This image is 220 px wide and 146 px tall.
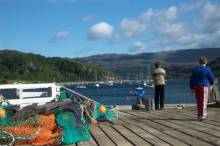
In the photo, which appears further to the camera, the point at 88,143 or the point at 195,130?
the point at 195,130

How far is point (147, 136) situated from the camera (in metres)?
9.80

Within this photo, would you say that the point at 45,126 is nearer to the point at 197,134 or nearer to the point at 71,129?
the point at 71,129

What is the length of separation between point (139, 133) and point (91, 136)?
0.98 m

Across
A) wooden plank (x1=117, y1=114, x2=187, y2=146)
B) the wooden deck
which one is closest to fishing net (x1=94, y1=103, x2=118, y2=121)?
the wooden deck

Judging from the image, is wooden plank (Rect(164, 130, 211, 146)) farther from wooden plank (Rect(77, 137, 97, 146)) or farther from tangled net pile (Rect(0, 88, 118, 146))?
tangled net pile (Rect(0, 88, 118, 146))

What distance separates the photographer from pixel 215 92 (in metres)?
19.3

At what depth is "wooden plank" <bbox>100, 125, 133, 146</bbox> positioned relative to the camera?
891cm

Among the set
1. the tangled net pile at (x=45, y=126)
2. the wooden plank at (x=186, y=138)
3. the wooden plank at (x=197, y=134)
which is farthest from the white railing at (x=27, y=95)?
the wooden plank at (x=186, y=138)

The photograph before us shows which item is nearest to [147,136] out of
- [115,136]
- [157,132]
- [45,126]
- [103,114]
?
[115,136]

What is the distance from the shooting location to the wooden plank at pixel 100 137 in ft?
29.3

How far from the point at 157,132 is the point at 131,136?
83 centimetres

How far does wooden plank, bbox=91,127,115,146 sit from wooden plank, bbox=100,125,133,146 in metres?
0.10

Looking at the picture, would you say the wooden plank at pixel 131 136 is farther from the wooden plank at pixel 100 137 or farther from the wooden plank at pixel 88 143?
the wooden plank at pixel 88 143

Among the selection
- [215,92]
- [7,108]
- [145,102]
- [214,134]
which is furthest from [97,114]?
[215,92]
